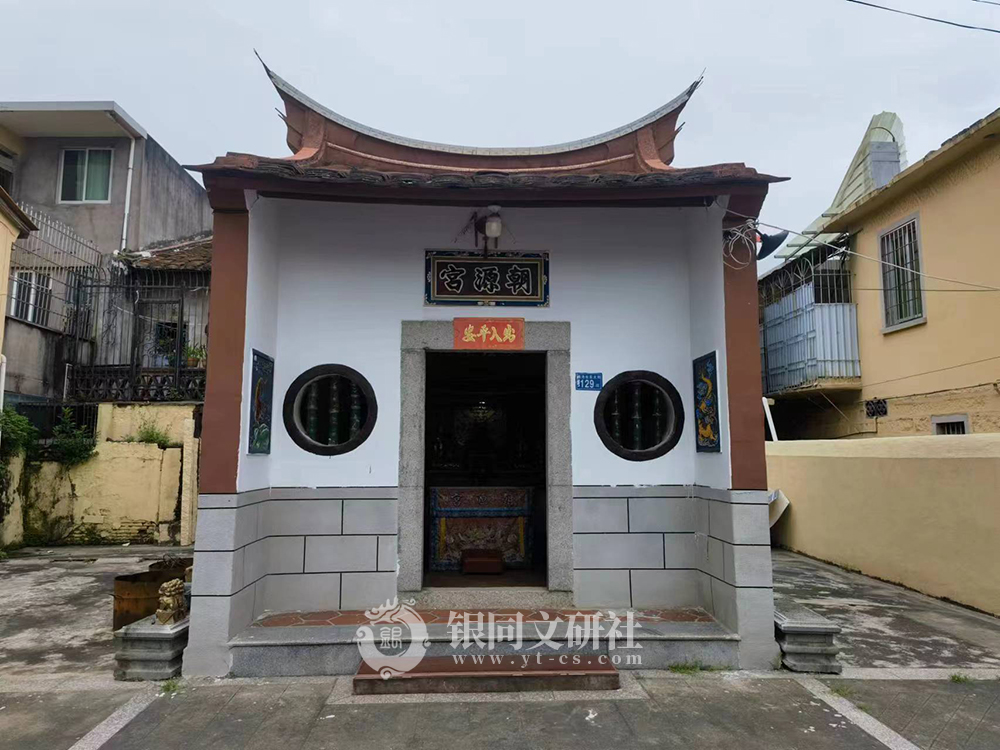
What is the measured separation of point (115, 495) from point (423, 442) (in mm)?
7709

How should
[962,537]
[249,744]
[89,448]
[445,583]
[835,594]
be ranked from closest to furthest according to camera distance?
1. [249,744]
2. [445,583]
3. [962,537]
4. [835,594]
5. [89,448]

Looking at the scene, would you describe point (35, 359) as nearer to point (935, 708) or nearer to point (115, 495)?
point (115, 495)

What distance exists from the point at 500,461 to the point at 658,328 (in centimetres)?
347

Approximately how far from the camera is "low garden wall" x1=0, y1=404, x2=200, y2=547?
10.2 m

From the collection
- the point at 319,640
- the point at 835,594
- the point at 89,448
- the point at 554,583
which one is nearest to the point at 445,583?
the point at 554,583

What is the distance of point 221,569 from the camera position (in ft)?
14.3

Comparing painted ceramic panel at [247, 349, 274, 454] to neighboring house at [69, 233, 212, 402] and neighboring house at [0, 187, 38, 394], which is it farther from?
neighboring house at [0, 187, 38, 394]

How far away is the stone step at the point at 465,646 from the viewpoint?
171 inches

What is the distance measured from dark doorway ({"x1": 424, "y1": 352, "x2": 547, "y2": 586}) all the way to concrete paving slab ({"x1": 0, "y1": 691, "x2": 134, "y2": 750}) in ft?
8.19

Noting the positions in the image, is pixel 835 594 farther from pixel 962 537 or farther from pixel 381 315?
pixel 381 315

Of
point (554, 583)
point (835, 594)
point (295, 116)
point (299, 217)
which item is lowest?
point (835, 594)

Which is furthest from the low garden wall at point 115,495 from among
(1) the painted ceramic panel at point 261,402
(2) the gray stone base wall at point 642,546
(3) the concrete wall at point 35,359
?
(2) the gray stone base wall at point 642,546

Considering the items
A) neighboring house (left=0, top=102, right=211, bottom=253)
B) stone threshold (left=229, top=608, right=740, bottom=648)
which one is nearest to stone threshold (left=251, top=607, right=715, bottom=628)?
stone threshold (left=229, top=608, right=740, bottom=648)

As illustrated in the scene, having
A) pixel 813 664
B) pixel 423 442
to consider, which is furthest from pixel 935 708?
pixel 423 442
